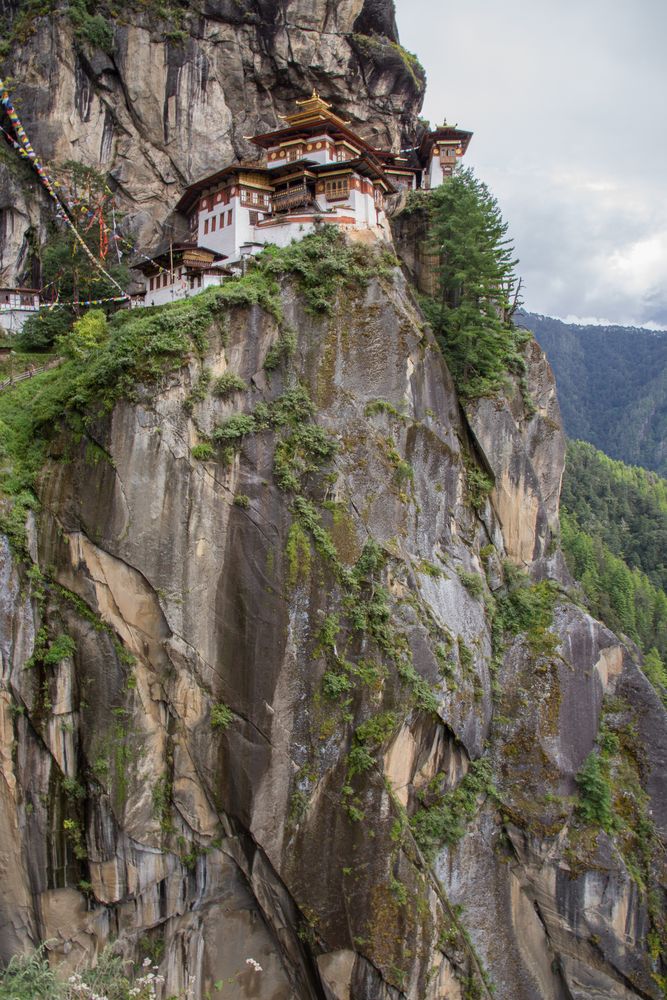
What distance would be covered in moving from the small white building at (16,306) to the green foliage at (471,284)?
2076cm

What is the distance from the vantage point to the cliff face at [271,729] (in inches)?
867

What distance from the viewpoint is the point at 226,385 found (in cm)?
2364

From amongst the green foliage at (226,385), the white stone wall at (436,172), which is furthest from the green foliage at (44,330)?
the white stone wall at (436,172)

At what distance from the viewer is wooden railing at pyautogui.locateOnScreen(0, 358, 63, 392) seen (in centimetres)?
2827

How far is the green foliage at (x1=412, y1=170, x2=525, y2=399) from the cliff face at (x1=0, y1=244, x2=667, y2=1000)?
5915 millimetres

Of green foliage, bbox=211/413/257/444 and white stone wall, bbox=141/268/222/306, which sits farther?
white stone wall, bbox=141/268/222/306

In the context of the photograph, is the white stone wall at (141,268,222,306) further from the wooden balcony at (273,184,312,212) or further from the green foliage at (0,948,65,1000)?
the green foliage at (0,948,65,1000)

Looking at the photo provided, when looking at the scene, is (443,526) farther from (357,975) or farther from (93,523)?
(357,975)

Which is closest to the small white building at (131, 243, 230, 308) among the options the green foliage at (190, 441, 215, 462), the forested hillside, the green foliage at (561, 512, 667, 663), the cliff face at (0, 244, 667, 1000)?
the cliff face at (0, 244, 667, 1000)

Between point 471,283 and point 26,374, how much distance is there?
20424 millimetres

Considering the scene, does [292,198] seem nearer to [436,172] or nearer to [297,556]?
[436,172]

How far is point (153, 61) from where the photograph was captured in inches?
1485

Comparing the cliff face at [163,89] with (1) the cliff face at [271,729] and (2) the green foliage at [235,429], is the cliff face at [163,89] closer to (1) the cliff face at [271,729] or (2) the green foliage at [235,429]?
(2) the green foliage at [235,429]

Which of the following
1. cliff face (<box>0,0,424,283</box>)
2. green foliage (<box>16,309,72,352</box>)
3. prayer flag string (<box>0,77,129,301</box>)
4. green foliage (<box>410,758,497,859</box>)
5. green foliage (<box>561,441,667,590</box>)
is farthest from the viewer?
green foliage (<box>561,441,667,590</box>)
